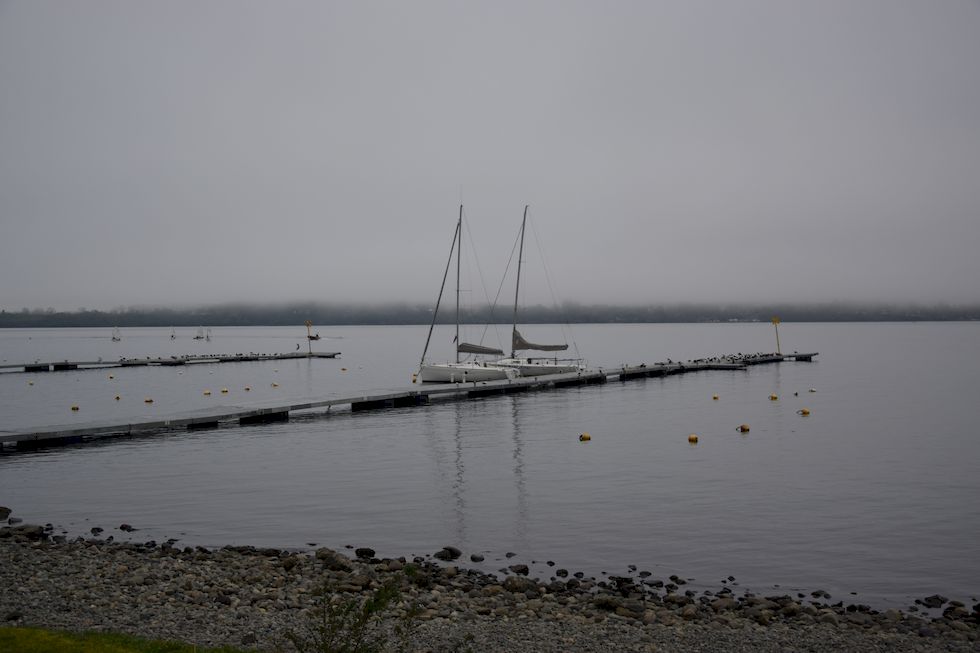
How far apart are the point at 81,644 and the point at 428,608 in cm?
574

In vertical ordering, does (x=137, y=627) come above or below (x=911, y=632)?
above

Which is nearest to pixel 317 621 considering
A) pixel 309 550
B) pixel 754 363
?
pixel 309 550

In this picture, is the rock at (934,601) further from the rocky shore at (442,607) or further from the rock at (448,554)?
the rock at (448,554)

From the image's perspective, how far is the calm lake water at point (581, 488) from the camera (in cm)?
1858

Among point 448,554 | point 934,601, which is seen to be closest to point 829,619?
point 934,601

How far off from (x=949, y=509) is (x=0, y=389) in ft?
248

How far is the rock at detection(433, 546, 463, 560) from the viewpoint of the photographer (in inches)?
707

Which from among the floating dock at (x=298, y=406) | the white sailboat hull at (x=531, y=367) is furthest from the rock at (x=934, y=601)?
the white sailboat hull at (x=531, y=367)

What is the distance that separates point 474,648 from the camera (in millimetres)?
11422

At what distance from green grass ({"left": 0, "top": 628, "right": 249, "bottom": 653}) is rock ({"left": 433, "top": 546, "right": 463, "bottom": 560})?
8.15 meters

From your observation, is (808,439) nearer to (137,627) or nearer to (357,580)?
(357,580)

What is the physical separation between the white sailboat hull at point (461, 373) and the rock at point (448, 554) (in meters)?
48.1

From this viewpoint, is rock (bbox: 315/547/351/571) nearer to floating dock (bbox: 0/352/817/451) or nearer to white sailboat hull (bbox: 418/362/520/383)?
floating dock (bbox: 0/352/817/451)

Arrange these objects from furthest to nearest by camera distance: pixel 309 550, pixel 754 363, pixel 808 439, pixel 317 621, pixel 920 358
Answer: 1. pixel 920 358
2. pixel 754 363
3. pixel 808 439
4. pixel 309 550
5. pixel 317 621
